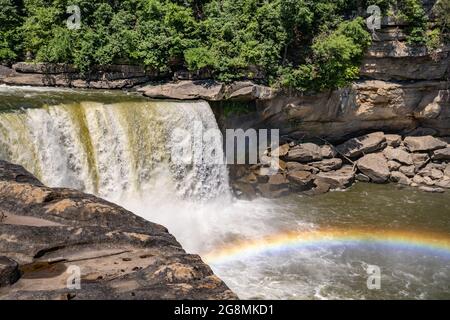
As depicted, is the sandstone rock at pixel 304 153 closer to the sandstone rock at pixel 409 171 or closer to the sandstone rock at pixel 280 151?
the sandstone rock at pixel 280 151

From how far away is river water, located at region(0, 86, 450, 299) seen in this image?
1371 centimetres

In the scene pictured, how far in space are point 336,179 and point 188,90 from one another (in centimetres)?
739

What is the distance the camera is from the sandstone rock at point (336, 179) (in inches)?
811

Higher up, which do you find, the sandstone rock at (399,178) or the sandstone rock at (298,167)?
the sandstone rock at (298,167)

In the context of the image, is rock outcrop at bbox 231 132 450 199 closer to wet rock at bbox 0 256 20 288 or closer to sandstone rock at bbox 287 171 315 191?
sandstone rock at bbox 287 171 315 191

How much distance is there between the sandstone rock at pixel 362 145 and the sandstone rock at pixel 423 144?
1198 mm

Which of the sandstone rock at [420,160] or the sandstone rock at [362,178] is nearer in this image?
the sandstone rock at [362,178]

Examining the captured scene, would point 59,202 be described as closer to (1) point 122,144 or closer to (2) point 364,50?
(1) point 122,144

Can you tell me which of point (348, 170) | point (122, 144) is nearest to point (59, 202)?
point (122, 144)

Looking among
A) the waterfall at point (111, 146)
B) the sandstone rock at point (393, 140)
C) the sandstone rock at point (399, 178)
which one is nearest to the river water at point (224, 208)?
the waterfall at point (111, 146)

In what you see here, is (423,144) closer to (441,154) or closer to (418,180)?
(441,154)

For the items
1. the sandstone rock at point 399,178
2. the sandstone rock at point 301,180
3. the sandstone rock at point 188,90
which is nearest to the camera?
the sandstone rock at point 188,90

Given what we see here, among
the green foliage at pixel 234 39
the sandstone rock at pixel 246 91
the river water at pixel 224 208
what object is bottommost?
the river water at pixel 224 208

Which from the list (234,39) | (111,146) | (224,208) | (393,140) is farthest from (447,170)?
(111,146)
